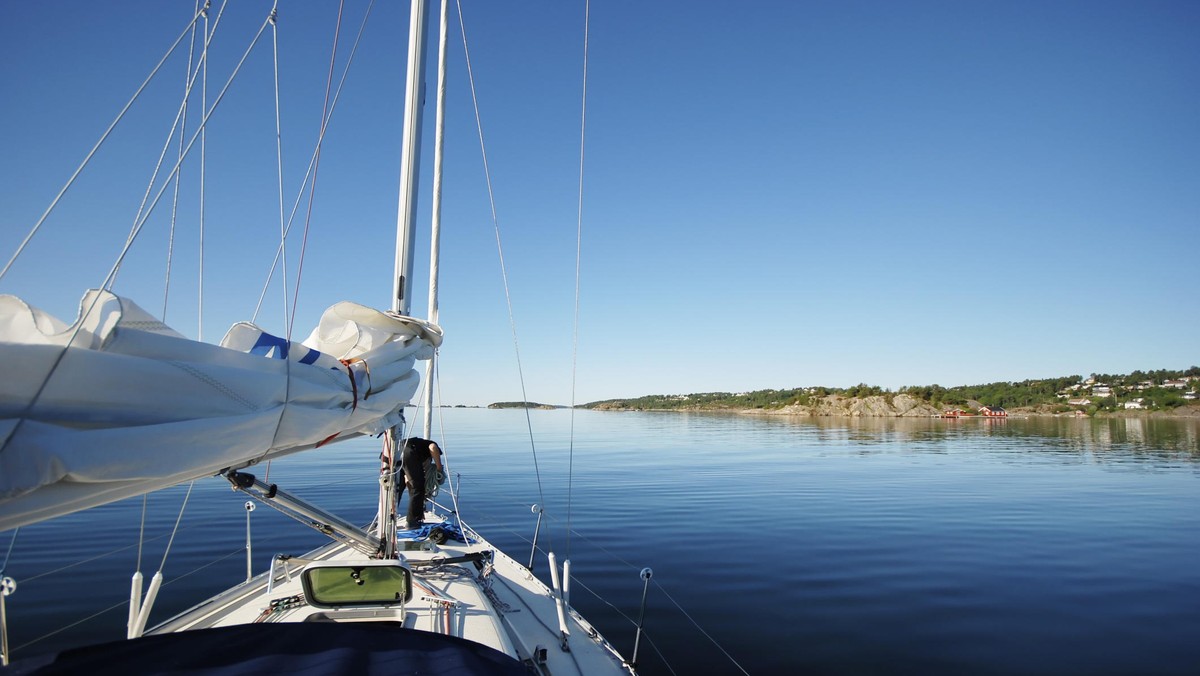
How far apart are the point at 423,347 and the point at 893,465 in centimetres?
2610

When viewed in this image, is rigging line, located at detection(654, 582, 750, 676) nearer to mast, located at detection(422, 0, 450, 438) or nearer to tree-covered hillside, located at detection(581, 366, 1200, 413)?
mast, located at detection(422, 0, 450, 438)

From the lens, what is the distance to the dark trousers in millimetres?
7043

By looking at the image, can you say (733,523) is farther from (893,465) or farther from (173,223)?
(893,465)

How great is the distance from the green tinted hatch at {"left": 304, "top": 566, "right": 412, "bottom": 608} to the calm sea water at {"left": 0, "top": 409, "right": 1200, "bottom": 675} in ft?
10.3

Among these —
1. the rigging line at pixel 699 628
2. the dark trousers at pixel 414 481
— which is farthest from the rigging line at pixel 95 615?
the rigging line at pixel 699 628

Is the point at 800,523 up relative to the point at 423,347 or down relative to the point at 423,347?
down

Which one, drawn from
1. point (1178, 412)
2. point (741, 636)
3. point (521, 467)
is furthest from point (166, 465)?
point (1178, 412)

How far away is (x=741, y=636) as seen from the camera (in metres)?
6.82

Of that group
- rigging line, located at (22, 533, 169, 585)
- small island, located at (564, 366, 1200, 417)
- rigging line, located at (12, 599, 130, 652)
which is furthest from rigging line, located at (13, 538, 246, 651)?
small island, located at (564, 366, 1200, 417)

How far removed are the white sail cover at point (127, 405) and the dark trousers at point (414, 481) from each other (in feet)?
13.2

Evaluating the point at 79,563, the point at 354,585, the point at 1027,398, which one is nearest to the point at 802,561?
the point at 354,585

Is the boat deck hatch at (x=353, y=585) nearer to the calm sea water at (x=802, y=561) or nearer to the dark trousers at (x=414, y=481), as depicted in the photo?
the dark trousers at (x=414, y=481)

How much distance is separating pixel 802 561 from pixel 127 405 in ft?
34.5

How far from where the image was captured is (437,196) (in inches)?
323
